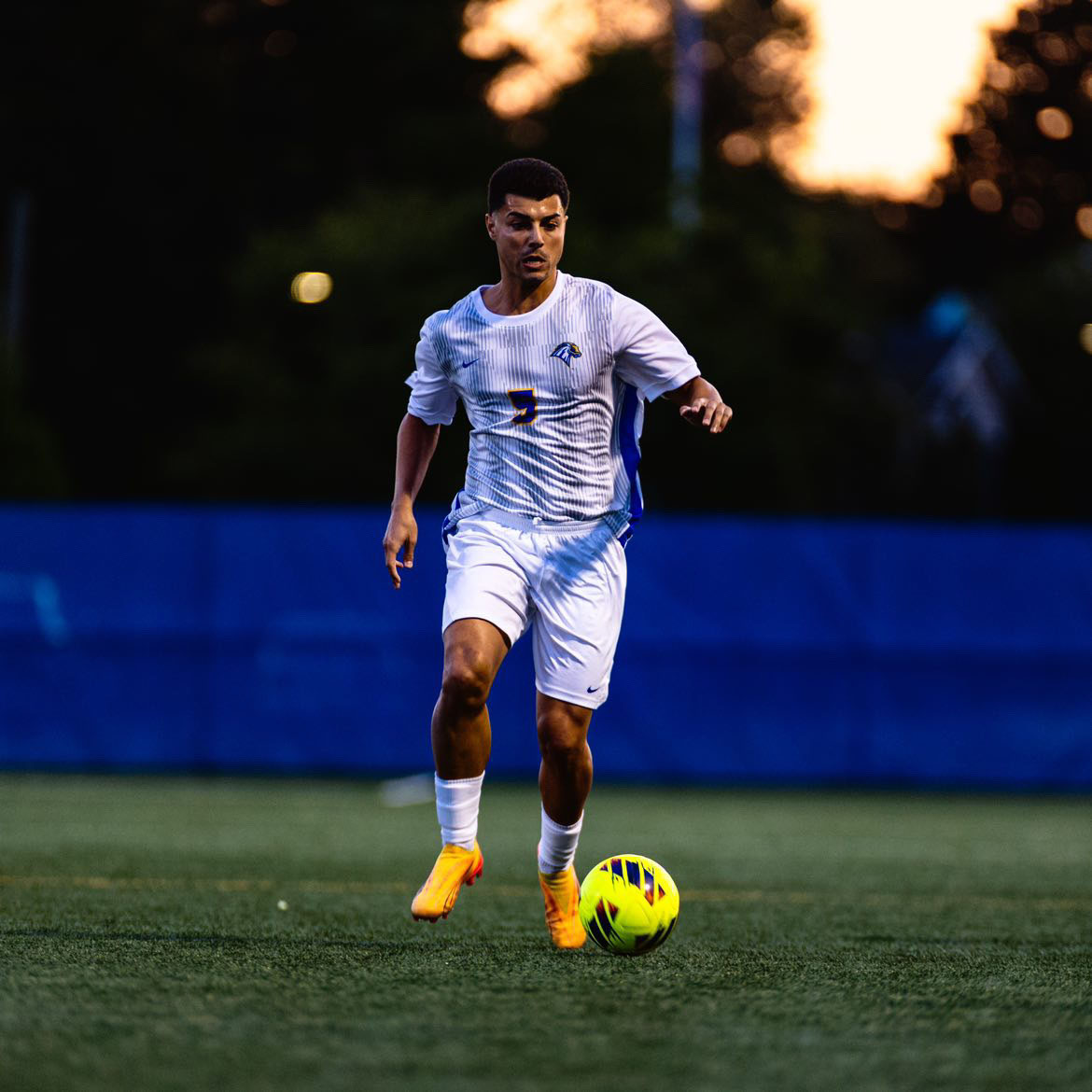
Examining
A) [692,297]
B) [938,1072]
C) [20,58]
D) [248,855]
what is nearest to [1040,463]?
[692,297]

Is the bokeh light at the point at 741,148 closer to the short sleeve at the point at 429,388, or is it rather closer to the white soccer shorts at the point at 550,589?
the short sleeve at the point at 429,388

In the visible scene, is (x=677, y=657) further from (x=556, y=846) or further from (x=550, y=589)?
(x=550, y=589)

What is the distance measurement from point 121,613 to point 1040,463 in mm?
39715

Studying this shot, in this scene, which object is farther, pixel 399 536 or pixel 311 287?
pixel 311 287

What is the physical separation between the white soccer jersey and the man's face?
5.0 inches

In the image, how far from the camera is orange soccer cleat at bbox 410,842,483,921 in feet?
18.2

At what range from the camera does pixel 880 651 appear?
53.5 ft

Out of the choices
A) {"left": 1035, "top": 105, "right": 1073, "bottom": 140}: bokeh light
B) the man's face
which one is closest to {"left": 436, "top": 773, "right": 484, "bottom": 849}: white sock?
the man's face

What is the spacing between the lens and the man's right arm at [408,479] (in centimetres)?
609

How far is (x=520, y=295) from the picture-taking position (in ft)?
19.5

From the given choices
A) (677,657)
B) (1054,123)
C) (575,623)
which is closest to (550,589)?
(575,623)

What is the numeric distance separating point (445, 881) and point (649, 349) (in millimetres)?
1683

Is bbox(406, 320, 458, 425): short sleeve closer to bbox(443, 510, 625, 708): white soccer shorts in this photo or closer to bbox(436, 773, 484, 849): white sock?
bbox(443, 510, 625, 708): white soccer shorts

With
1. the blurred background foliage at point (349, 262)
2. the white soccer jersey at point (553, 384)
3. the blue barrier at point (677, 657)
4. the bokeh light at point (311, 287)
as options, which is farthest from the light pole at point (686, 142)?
the white soccer jersey at point (553, 384)
